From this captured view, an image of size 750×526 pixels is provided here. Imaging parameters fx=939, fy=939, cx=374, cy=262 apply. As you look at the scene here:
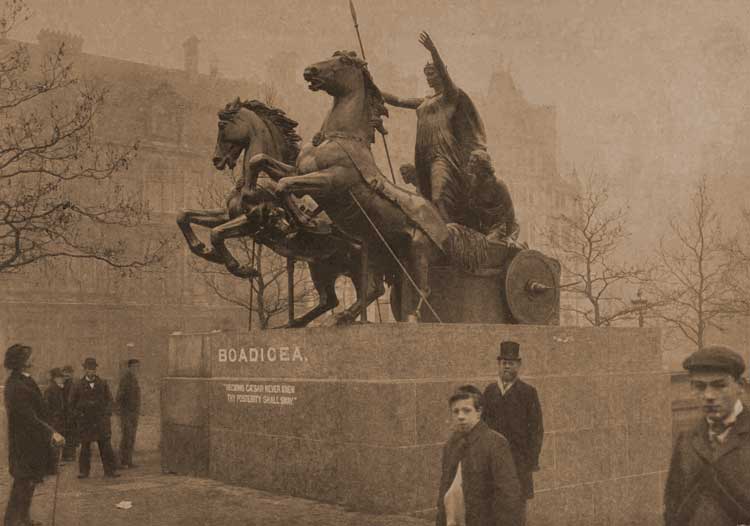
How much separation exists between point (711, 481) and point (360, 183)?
6683 millimetres

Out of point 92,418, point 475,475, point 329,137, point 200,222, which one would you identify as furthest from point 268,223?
point 475,475

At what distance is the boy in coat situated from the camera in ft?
16.4

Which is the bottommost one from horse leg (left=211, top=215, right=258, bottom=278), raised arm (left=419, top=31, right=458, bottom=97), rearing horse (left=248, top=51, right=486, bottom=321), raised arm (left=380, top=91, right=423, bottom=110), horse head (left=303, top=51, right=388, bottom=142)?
horse leg (left=211, top=215, right=258, bottom=278)

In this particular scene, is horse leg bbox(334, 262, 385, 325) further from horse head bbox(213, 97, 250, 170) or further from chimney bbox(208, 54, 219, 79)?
chimney bbox(208, 54, 219, 79)

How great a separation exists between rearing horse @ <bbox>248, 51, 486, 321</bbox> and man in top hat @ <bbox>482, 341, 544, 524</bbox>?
102 inches

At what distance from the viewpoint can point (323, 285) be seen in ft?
37.0

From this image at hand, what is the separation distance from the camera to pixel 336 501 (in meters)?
9.22

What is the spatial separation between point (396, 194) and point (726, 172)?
33.4 m

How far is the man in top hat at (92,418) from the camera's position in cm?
1251

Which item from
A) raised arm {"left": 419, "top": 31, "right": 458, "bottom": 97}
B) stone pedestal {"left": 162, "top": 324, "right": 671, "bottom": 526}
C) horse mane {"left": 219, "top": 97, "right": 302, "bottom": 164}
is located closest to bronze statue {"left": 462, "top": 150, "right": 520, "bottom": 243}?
raised arm {"left": 419, "top": 31, "right": 458, "bottom": 97}

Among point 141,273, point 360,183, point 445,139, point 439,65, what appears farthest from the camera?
point 141,273

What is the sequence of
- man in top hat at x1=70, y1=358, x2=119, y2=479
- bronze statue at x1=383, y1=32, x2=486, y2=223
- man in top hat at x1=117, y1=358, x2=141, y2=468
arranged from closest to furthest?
bronze statue at x1=383, y1=32, x2=486, y2=223 < man in top hat at x1=70, y1=358, x2=119, y2=479 < man in top hat at x1=117, y1=358, x2=141, y2=468

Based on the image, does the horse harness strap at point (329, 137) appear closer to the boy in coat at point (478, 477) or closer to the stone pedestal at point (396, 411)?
the stone pedestal at point (396, 411)

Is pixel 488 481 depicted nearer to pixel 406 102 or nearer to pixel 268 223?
pixel 268 223
